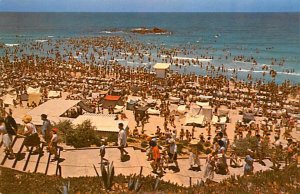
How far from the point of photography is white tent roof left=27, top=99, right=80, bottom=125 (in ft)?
62.8

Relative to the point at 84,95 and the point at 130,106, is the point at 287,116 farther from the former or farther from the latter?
the point at 84,95

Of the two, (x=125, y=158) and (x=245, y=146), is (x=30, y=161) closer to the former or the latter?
(x=125, y=158)

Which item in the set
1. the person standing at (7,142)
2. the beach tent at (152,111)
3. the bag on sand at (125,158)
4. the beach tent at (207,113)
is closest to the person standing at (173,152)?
the bag on sand at (125,158)

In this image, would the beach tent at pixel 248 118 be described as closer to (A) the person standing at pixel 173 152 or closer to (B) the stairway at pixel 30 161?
(A) the person standing at pixel 173 152

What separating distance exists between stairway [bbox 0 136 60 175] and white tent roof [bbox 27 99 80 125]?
615cm

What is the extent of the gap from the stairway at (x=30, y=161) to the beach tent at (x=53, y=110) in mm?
6148

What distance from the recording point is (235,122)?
2577 cm

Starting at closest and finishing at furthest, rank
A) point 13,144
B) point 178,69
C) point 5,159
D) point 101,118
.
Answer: point 5,159
point 13,144
point 101,118
point 178,69

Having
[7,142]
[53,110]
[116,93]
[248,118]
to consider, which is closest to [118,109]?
[116,93]

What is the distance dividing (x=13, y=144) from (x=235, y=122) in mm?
16917

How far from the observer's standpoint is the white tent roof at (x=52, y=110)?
19.2m

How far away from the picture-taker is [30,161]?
37.7 ft

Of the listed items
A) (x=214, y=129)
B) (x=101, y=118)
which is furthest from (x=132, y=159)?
(x=214, y=129)

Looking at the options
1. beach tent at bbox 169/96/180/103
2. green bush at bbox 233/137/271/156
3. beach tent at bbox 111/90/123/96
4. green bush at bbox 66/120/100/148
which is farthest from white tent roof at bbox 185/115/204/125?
green bush at bbox 66/120/100/148
